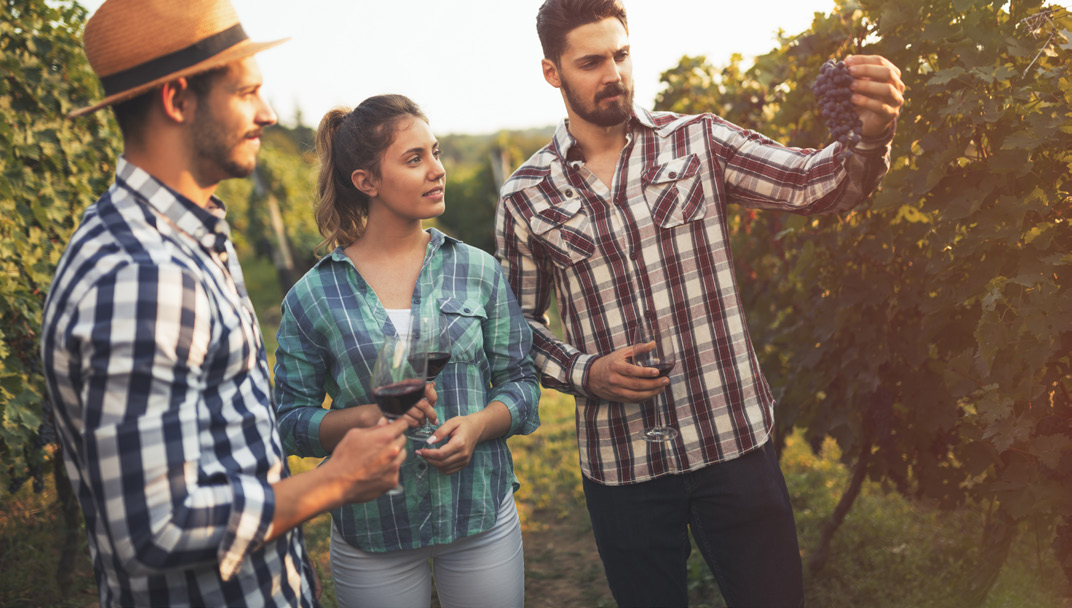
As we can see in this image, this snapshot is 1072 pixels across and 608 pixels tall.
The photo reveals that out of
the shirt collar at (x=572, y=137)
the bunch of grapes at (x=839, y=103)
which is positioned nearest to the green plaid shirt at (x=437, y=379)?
the shirt collar at (x=572, y=137)

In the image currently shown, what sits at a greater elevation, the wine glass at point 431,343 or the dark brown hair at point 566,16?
the dark brown hair at point 566,16

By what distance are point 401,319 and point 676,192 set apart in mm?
947

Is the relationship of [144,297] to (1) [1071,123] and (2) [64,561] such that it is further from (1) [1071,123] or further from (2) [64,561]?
(2) [64,561]

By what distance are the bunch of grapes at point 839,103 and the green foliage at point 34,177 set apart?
367 centimetres

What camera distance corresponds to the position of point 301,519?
4.81 feet

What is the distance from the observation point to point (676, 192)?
234 cm

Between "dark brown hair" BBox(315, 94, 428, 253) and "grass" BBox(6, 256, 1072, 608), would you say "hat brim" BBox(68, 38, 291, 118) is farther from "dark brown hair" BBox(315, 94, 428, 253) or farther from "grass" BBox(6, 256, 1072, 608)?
"grass" BBox(6, 256, 1072, 608)

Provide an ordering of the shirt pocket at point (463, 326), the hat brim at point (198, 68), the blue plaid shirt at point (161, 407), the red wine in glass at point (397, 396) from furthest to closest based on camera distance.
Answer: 1. the shirt pocket at point (463, 326)
2. the red wine in glass at point (397, 396)
3. the hat brim at point (198, 68)
4. the blue plaid shirt at point (161, 407)

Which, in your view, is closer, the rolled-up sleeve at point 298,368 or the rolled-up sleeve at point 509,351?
the rolled-up sleeve at point 298,368

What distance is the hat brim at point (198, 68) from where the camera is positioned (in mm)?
1446

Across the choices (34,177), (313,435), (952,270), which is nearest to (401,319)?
(313,435)

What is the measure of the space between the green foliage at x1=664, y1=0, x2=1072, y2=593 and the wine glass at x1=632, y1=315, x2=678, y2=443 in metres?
1.07

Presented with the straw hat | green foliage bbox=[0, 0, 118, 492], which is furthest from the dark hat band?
green foliage bbox=[0, 0, 118, 492]

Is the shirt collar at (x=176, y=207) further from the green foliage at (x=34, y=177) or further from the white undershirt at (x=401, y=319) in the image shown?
the green foliage at (x=34, y=177)
